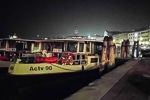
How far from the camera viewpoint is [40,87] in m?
15.0

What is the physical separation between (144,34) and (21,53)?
6193 centimetres

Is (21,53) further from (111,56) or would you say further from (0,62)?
(111,56)

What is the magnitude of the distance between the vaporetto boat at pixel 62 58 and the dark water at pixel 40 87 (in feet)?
1.40

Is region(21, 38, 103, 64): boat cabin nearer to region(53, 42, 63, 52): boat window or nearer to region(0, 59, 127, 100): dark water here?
region(53, 42, 63, 52): boat window

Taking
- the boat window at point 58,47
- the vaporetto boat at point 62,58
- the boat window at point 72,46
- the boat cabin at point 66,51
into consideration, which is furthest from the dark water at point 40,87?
the boat window at point 58,47

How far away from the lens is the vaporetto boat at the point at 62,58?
48.6 ft

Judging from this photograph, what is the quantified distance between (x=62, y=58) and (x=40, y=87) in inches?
113

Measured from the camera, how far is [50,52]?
18.1 meters

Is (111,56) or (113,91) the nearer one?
(113,91)

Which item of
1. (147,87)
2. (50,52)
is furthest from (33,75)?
(147,87)

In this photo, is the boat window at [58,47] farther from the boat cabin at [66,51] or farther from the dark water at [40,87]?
the dark water at [40,87]

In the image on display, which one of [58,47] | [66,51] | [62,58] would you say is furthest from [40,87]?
[58,47]

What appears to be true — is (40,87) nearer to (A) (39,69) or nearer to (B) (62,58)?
(A) (39,69)

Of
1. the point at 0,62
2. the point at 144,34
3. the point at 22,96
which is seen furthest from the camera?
the point at 144,34
